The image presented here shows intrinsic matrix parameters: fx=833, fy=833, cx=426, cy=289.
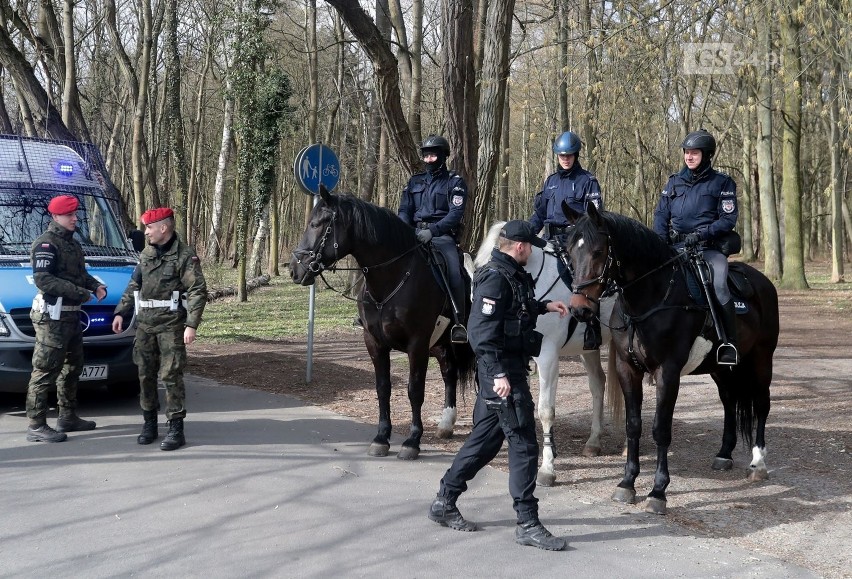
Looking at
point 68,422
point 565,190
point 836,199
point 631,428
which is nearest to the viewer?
point 631,428

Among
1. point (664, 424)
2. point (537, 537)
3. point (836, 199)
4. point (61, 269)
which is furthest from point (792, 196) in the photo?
point (537, 537)

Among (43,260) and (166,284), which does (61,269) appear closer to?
(43,260)

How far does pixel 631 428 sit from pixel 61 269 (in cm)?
530

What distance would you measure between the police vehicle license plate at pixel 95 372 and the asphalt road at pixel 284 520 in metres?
0.85

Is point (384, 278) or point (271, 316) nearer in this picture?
point (384, 278)

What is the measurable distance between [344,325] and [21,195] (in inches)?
351

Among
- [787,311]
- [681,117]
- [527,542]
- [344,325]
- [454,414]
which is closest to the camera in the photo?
[527,542]

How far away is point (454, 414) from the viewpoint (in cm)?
826

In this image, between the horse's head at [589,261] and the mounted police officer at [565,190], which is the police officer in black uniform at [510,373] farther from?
the mounted police officer at [565,190]

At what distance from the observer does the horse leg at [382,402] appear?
24.1ft

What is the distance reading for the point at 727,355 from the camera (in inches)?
254

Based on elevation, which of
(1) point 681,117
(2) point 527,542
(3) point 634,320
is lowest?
(2) point 527,542

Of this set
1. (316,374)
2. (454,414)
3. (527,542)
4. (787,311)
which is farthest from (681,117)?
(527,542)

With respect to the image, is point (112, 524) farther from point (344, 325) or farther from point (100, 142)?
point (100, 142)
